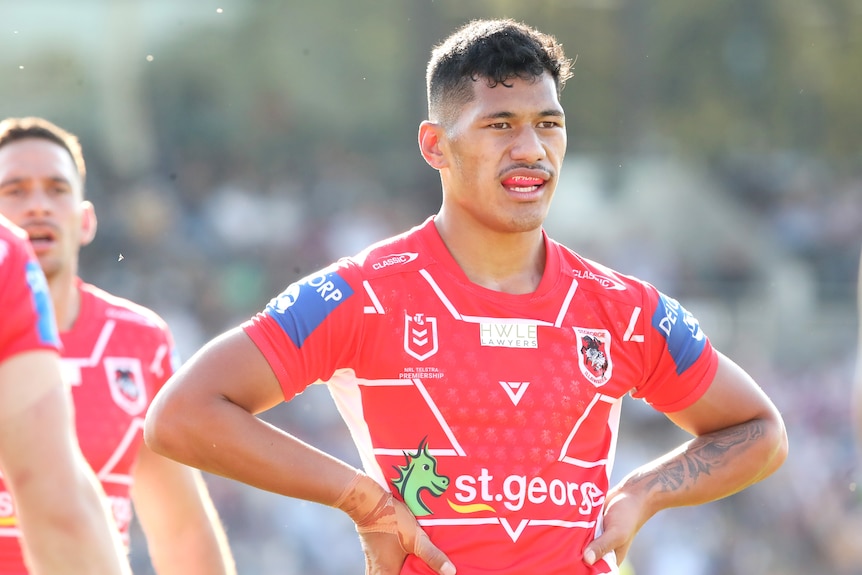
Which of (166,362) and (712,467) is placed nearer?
(712,467)

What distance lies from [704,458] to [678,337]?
1.32ft

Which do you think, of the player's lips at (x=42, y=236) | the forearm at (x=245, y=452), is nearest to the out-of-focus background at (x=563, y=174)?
the player's lips at (x=42, y=236)

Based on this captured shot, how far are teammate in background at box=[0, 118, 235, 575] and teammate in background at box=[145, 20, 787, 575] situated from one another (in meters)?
1.35

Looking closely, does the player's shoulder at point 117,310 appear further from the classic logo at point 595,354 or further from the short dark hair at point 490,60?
the classic logo at point 595,354

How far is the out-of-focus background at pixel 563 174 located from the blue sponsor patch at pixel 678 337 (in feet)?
27.6

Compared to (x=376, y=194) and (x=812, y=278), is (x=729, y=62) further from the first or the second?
(x=376, y=194)

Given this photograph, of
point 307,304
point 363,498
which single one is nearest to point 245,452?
point 363,498

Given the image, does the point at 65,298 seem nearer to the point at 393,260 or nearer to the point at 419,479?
the point at 393,260

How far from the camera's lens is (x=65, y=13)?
60.0ft

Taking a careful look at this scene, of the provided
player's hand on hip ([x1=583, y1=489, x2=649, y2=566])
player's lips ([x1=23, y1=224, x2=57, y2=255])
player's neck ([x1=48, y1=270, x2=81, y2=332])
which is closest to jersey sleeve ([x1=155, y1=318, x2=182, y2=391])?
player's neck ([x1=48, y1=270, x2=81, y2=332])

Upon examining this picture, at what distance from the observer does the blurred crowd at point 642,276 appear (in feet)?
42.5

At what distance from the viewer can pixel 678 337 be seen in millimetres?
4102

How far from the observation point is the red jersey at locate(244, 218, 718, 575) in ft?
12.2

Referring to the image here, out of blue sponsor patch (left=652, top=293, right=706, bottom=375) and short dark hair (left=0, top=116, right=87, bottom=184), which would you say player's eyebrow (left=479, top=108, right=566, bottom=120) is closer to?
blue sponsor patch (left=652, top=293, right=706, bottom=375)
